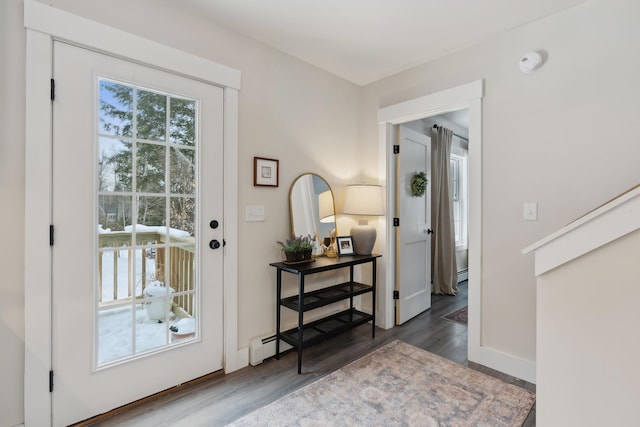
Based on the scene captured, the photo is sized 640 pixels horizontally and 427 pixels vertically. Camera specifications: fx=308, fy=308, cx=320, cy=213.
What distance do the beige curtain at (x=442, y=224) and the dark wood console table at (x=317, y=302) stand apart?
71.8 inches

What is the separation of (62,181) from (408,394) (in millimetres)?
2358

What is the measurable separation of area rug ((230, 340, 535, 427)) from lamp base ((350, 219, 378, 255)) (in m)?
0.98

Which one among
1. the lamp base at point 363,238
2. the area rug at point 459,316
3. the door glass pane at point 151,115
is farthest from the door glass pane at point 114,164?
the area rug at point 459,316

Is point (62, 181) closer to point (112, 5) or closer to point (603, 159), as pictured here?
point (112, 5)

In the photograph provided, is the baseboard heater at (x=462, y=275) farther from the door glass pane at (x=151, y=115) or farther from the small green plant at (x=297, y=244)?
the door glass pane at (x=151, y=115)

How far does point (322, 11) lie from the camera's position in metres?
2.07

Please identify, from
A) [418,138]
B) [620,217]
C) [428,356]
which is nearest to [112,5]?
[620,217]

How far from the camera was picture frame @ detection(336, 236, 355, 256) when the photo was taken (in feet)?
9.50

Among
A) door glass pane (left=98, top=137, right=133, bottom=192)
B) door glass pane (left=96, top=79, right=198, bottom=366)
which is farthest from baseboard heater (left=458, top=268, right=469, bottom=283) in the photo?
door glass pane (left=98, top=137, right=133, bottom=192)

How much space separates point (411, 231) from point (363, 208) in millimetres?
797

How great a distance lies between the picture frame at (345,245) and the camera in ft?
9.50

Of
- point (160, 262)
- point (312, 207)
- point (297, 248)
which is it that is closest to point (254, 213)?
point (297, 248)

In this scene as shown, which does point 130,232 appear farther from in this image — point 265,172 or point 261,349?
point 261,349

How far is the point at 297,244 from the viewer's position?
2477mm
